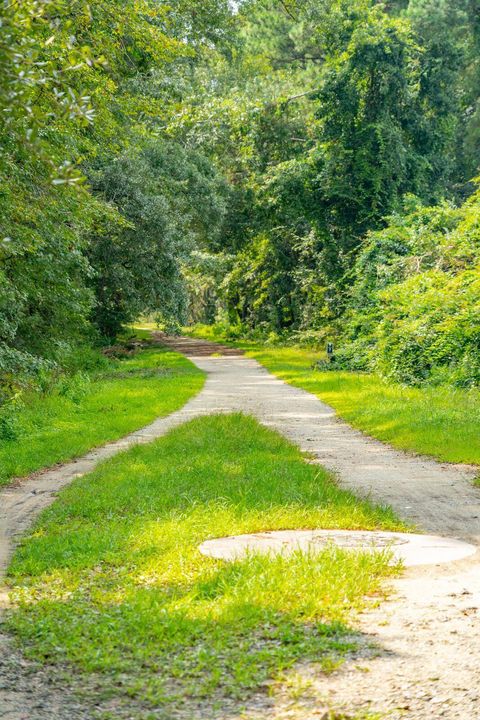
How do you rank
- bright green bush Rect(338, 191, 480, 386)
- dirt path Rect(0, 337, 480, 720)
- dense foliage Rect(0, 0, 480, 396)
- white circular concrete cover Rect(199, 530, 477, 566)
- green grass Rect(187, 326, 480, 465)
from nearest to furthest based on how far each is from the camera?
dirt path Rect(0, 337, 480, 720) → white circular concrete cover Rect(199, 530, 477, 566) → green grass Rect(187, 326, 480, 465) → dense foliage Rect(0, 0, 480, 396) → bright green bush Rect(338, 191, 480, 386)

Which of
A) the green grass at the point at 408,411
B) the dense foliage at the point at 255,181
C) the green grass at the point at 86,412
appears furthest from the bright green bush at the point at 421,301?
the green grass at the point at 86,412

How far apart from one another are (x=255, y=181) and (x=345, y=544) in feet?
99.8

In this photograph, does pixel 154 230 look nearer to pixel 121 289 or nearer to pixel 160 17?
pixel 121 289

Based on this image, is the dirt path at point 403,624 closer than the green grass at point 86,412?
Yes

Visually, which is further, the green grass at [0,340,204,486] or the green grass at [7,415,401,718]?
the green grass at [0,340,204,486]

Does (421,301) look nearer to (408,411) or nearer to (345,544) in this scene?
(408,411)

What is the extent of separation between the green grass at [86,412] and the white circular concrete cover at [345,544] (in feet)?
14.8

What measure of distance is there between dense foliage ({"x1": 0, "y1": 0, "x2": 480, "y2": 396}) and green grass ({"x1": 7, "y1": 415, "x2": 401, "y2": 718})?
8.46 ft

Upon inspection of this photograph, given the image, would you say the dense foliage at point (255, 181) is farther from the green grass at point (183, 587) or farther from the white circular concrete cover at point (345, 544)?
the white circular concrete cover at point (345, 544)

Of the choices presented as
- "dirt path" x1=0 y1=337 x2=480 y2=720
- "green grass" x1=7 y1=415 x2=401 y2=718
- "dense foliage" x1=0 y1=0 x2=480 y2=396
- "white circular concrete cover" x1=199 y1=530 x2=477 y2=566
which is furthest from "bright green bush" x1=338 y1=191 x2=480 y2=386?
"white circular concrete cover" x1=199 y1=530 x2=477 y2=566

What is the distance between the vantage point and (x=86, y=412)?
16.1 meters

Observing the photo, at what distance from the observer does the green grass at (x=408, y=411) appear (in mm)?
11828

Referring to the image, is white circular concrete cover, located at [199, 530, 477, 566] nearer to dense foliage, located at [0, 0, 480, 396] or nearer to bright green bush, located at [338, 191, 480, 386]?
dense foliage, located at [0, 0, 480, 396]

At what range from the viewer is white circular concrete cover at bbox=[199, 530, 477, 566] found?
614 centimetres
